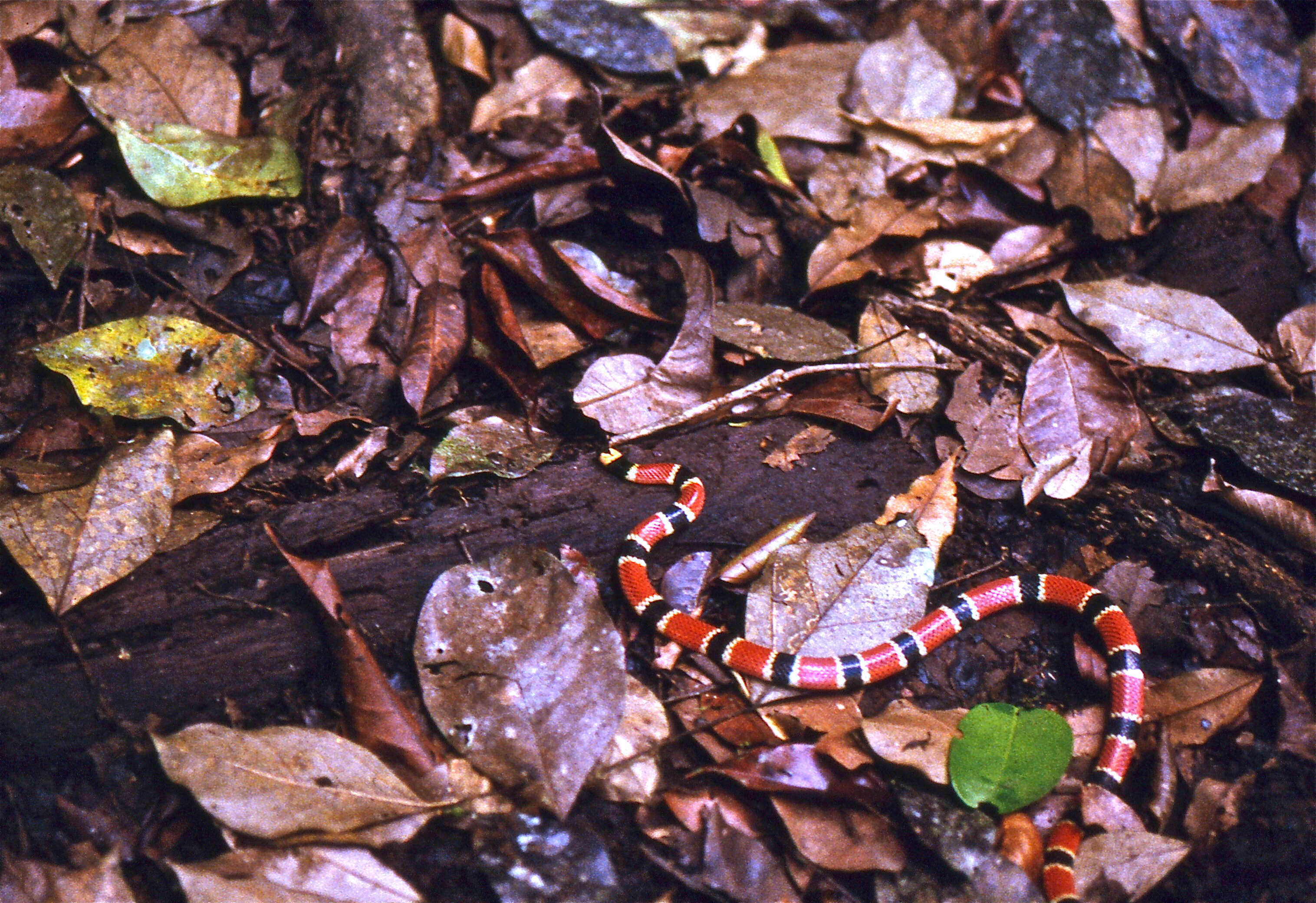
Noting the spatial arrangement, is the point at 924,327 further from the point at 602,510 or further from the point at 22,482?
the point at 22,482

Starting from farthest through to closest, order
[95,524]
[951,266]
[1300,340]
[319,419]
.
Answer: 1. [951,266]
2. [1300,340]
3. [319,419]
4. [95,524]

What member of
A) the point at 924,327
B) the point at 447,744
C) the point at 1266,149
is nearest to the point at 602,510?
the point at 447,744

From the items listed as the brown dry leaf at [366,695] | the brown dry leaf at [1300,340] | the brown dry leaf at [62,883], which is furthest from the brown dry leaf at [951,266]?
the brown dry leaf at [62,883]

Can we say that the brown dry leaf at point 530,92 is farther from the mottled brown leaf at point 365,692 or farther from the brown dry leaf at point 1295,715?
the brown dry leaf at point 1295,715

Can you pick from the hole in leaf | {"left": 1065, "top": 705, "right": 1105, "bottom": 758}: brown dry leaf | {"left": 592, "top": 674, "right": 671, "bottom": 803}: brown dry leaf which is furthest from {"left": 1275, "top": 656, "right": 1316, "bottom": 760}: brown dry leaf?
the hole in leaf

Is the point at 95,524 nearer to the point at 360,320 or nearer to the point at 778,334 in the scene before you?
the point at 360,320

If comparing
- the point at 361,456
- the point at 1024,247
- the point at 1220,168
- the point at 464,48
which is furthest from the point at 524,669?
the point at 1220,168

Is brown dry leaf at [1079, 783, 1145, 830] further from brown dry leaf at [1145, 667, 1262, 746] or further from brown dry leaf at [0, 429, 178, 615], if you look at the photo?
brown dry leaf at [0, 429, 178, 615]
